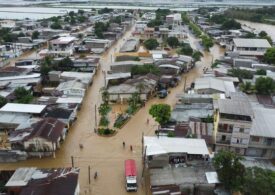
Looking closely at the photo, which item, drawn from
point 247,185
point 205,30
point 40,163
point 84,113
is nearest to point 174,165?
point 247,185

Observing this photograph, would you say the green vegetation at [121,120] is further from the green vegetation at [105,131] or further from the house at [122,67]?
the house at [122,67]

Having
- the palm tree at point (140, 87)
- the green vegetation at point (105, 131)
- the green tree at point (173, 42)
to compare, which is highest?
the green tree at point (173, 42)

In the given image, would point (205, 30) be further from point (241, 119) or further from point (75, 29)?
point (241, 119)

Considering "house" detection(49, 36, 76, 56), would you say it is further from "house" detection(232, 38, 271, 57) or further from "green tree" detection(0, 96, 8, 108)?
"house" detection(232, 38, 271, 57)

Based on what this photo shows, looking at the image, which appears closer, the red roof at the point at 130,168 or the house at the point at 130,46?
the red roof at the point at 130,168

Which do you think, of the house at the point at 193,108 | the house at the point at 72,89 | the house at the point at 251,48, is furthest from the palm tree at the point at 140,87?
the house at the point at 251,48

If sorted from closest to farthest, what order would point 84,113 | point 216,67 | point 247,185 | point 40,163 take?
point 247,185 → point 40,163 → point 84,113 → point 216,67

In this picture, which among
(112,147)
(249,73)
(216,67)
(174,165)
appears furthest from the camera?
(216,67)
